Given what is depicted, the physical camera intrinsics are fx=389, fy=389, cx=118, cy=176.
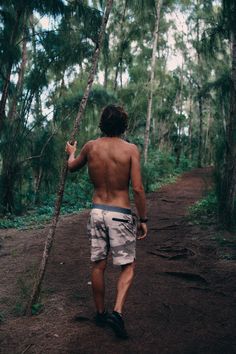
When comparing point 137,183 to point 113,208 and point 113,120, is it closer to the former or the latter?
point 113,208

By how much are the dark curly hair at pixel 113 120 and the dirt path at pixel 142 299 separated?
168 centimetres

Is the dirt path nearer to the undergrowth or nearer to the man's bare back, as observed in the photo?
the man's bare back

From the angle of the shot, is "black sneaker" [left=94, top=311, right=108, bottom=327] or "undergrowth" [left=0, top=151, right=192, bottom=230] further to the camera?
"undergrowth" [left=0, top=151, right=192, bottom=230]

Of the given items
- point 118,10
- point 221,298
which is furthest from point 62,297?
point 118,10

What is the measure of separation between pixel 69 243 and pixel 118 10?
15.6 meters

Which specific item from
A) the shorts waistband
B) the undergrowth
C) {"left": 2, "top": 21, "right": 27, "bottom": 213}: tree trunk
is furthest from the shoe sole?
{"left": 2, "top": 21, "right": 27, "bottom": 213}: tree trunk

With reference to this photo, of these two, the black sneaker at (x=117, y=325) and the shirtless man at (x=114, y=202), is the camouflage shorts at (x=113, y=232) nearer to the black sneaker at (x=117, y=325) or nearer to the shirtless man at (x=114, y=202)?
the shirtless man at (x=114, y=202)

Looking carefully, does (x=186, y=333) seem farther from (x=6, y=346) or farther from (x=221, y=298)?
(x=6, y=346)

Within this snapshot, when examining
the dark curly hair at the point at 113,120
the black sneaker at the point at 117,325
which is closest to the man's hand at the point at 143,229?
the black sneaker at the point at 117,325

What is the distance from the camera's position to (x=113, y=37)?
21.9 m

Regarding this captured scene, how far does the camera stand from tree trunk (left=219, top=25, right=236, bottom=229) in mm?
6758

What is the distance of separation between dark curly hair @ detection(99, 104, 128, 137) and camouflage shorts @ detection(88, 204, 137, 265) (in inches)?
25.6

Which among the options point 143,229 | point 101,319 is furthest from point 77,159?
point 101,319

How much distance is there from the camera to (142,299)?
4.06m
